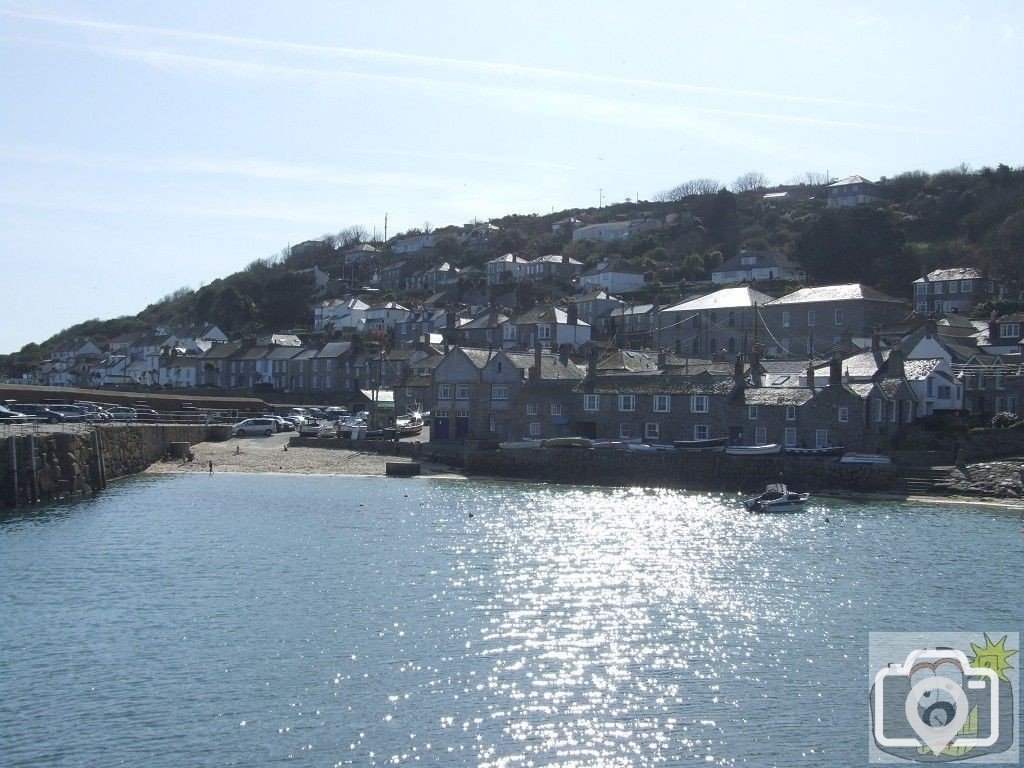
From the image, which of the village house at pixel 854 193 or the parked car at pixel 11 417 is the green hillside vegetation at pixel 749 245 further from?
the parked car at pixel 11 417

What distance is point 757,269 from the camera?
13050 cm

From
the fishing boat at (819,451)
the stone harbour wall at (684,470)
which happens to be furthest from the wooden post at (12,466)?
the fishing boat at (819,451)

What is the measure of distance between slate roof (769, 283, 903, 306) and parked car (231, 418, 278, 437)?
48454 mm

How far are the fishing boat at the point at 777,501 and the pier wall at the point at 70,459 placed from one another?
36.0 m

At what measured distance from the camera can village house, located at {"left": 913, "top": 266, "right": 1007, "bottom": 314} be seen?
107m

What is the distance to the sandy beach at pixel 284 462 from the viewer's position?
70.6m

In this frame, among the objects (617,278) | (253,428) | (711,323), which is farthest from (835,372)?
(617,278)

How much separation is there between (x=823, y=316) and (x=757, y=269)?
3329 cm

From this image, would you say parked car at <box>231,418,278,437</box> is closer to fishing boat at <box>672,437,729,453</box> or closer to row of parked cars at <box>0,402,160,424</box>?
row of parked cars at <box>0,402,160,424</box>

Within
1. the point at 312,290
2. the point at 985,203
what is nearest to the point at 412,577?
the point at 985,203

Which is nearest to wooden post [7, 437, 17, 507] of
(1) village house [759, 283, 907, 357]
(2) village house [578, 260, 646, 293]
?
(1) village house [759, 283, 907, 357]

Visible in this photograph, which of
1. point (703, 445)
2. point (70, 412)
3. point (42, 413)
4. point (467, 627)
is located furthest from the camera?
point (70, 412)

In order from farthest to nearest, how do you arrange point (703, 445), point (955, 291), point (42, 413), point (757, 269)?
point (757, 269), point (955, 291), point (42, 413), point (703, 445)

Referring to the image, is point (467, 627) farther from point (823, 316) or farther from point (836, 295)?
point (836, 295)
